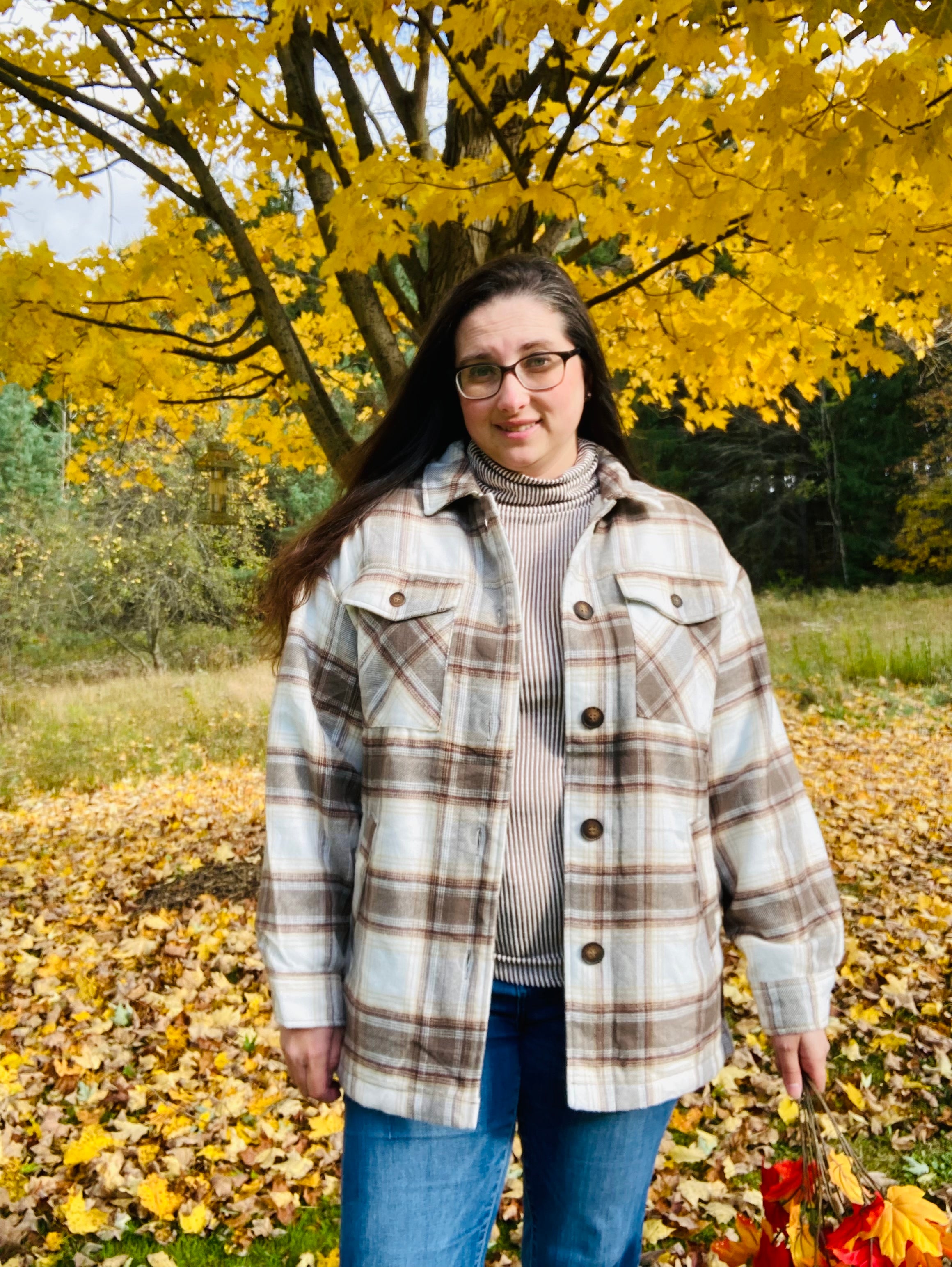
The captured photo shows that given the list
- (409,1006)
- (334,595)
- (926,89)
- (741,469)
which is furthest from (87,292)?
(741,469)

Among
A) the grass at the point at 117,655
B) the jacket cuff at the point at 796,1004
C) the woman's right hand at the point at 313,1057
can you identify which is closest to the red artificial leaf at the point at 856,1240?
the jacket cuff at the point at 796,1004

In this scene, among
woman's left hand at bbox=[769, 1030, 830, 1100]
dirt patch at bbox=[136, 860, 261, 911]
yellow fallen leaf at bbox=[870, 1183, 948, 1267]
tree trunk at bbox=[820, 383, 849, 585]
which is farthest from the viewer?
tree trunk at bbox=[820, 383, 849, 585]

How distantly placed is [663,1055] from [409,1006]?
37cm

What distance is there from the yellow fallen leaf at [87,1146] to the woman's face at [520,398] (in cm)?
239

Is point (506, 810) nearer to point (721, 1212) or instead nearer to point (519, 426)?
point (519, 426)

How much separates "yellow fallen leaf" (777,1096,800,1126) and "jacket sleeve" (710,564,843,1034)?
157 cm

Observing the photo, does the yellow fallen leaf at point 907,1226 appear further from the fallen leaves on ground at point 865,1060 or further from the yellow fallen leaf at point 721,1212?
the yellow fallen leaf at point 721,1212

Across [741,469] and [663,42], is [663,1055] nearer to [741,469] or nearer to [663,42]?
[663,42]

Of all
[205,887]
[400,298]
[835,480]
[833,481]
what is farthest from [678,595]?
[833,481]

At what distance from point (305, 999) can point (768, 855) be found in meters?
0.73

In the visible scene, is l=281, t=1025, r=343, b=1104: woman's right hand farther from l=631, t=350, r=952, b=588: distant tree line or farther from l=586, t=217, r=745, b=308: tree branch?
l=631, t=350, r=952, b=588: distant tree line

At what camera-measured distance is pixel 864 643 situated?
416 inches

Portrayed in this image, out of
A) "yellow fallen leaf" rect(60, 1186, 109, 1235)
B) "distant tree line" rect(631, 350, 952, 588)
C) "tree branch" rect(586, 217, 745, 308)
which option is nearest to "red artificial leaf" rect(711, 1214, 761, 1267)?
"yellow fallen leaf" rect(60, 1186, 109, 1235)

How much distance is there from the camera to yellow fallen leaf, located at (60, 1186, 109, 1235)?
234cm
